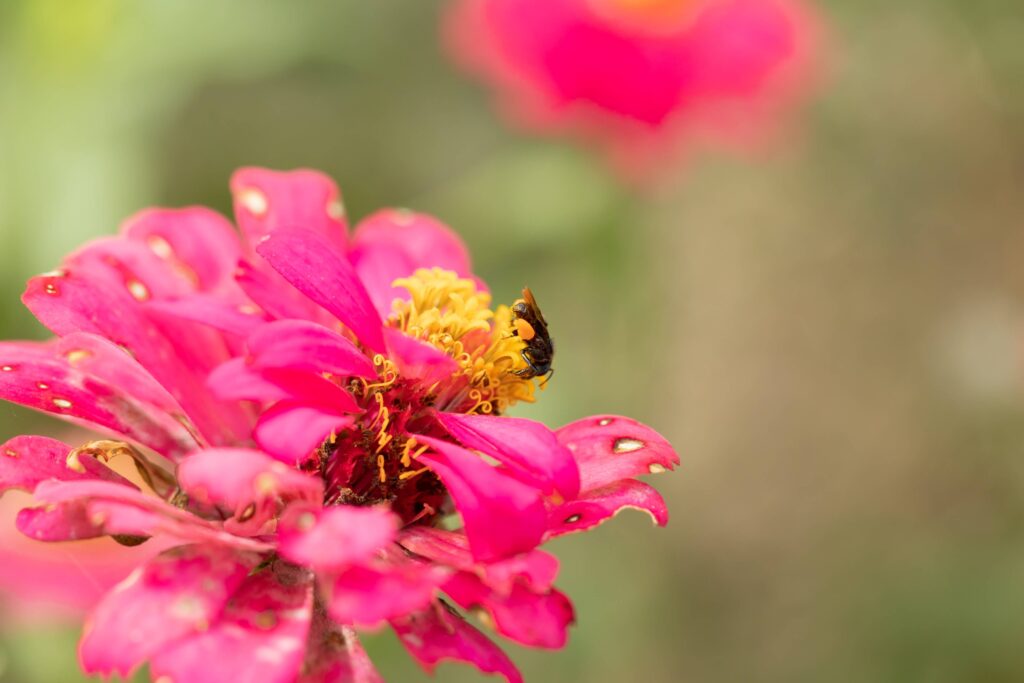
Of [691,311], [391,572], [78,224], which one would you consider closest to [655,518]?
[391,572]

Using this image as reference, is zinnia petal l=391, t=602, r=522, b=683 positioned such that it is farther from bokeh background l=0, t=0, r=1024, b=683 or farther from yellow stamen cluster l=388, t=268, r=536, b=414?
bokeh background l=0, t=0, r=1024, b=683

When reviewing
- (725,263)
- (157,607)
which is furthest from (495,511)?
(725,263)

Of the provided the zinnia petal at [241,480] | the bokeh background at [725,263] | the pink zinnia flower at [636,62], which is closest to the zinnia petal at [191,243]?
the zinnia petal at [241,480]

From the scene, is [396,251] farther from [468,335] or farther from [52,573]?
[52,573]

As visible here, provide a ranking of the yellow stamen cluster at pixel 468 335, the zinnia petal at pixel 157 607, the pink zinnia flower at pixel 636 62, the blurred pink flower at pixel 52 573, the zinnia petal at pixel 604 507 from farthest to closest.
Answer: the pink zinnia flower at pixel 636 62 < the blurred pink flower at pixel 52 573 < the yellow stamen cluster at pixel 468 335 < the zinnia petal at pixel 604 507 < the zinnia petal at pixel 157 607

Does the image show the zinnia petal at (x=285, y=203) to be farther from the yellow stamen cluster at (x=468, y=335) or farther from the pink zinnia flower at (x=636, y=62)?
the pink zinnia flower at (x=636, y=62)

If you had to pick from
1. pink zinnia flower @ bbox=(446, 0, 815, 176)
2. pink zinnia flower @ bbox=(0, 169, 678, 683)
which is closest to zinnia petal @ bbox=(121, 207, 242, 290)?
pink zinnia flower @ bbox=(0, 169, 678, 683)

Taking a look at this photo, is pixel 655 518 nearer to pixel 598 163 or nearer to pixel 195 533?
pixel 195 533
